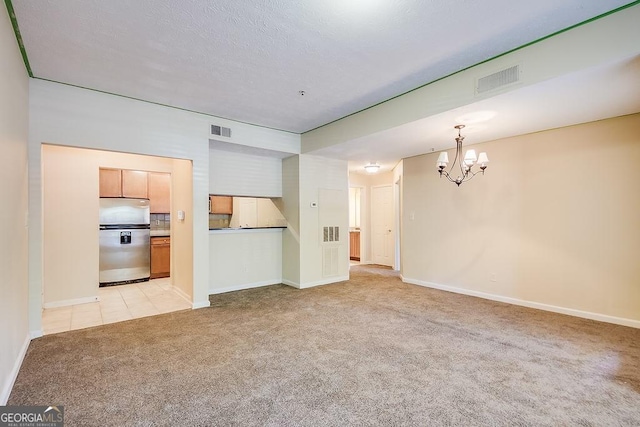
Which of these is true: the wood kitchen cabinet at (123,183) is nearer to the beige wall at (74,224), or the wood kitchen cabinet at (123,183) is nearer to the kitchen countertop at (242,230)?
the beige wall at (74,224)

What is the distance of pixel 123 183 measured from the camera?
5820 mm

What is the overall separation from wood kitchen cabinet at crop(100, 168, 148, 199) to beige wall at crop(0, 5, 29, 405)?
2.77 meters

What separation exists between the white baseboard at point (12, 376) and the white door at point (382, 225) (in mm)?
6882

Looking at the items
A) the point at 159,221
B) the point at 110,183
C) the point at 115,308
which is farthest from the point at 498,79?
the point at 159,221

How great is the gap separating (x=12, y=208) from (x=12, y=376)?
4.30 feet

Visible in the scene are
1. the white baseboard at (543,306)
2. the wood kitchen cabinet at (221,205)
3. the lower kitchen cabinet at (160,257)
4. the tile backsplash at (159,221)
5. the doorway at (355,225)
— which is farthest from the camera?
the doorway at (355,225)

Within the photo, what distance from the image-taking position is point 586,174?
389cm

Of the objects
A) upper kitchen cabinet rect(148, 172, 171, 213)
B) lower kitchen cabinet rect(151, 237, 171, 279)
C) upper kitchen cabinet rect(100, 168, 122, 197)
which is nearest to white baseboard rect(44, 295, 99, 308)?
lower kitchen cabinet rect(151, 237, 171, 279)

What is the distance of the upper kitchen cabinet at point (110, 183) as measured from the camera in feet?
18.5

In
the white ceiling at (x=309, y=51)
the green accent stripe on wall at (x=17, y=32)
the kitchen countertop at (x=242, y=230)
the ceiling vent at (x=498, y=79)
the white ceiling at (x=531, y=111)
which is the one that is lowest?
the kitchen countertop at (x=242, y=230)

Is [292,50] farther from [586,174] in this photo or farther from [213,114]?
[586,174]

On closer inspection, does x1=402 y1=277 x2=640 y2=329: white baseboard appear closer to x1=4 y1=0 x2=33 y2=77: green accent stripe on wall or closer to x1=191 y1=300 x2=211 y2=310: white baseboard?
x1=191 y1=300 x2=211 y2=310: white baseboard

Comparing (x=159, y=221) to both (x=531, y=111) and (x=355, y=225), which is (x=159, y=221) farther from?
(x=531, y=111)

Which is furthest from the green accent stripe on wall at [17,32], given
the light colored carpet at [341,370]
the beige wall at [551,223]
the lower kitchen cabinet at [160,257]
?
the beige wall at [551,223]
